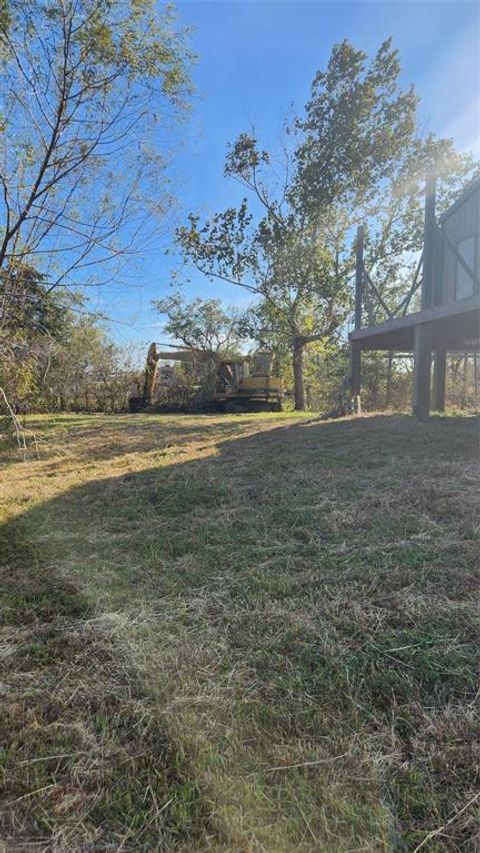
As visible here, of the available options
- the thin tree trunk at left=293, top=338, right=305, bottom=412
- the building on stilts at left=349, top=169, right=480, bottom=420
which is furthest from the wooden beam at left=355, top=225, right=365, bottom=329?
the thin tree trunk at left=293, top=338, right=305, bottom=412

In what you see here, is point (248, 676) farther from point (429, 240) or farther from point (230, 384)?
point (230, 384)

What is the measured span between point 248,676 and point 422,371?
6768mm

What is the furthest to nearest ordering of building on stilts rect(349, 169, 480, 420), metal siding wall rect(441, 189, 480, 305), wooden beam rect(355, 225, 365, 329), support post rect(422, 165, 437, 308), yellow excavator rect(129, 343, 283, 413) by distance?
yellow excavator rect(129, 343, 283, 413) → wooden beam rect(355, 225, 365, 329) → support post rect(422, 165, 437, 308) → metal siding wall rect(441, 189, 480, 305) → building on stilts rect(349, 169, 480, 420)

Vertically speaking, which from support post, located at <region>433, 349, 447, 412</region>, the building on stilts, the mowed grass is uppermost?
the building on stilts

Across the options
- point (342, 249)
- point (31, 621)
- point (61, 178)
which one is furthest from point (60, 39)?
point (342, 249)

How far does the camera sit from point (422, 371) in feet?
25.1

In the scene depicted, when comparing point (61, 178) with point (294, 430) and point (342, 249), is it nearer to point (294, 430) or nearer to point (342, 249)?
point (294, 430)

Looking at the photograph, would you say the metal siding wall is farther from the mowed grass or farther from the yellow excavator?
the yellow excavator

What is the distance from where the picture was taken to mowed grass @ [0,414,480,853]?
1.26 m

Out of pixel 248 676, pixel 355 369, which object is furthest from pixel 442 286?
pixel 248 676

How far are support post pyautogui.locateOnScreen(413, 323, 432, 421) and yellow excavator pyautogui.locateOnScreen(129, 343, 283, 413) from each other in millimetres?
10467

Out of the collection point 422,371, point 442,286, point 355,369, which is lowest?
point 422,371

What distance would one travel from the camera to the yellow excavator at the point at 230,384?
1828cm

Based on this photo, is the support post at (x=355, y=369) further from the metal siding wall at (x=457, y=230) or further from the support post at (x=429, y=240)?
the support post at (x=429, y=240)
